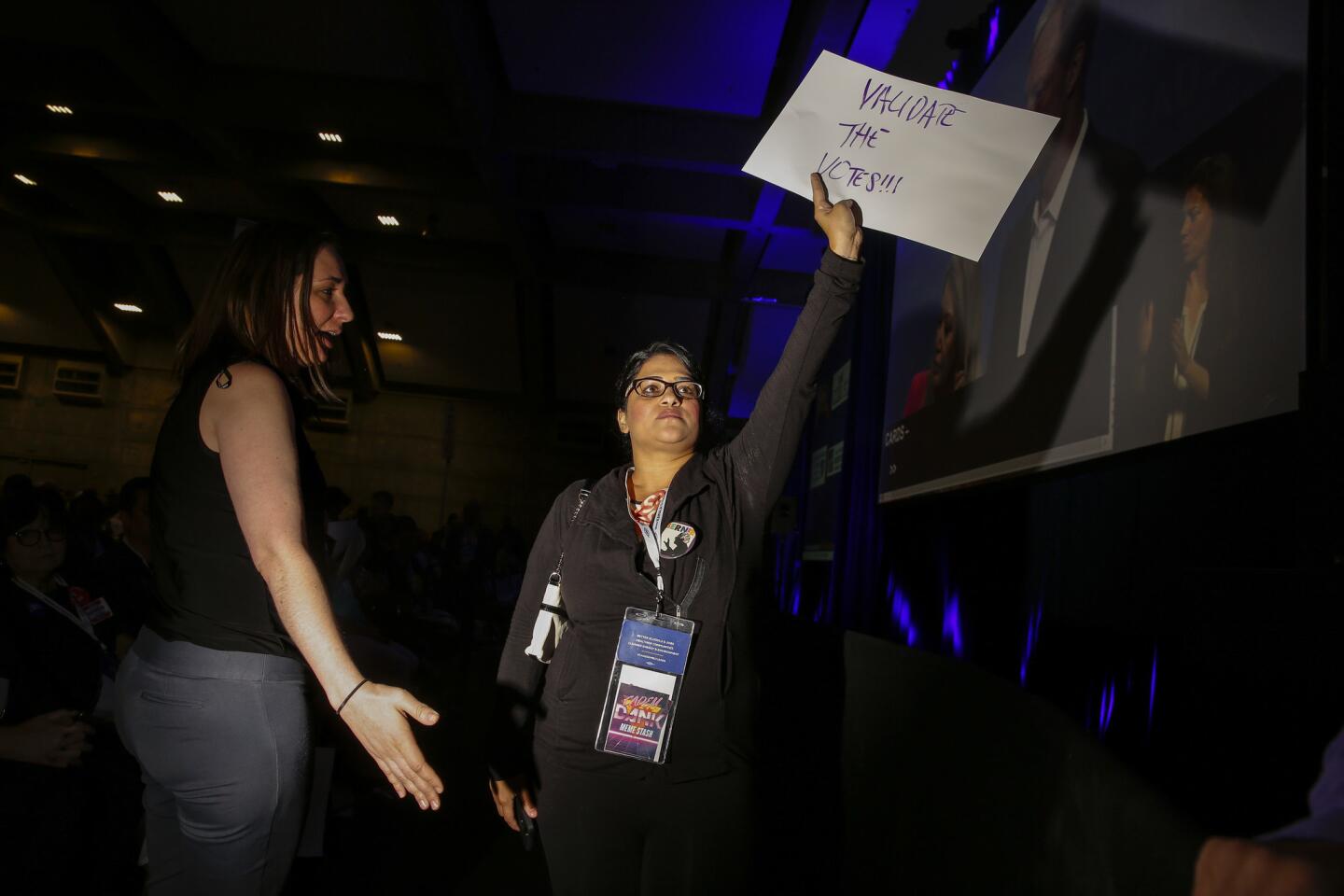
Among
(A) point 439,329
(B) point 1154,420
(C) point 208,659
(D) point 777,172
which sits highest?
(A) point 439,329

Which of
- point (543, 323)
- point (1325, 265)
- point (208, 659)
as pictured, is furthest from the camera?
point (543, 323)

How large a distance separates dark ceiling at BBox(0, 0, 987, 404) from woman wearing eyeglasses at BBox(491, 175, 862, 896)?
323 cm

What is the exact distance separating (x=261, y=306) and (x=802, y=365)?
1.00 m

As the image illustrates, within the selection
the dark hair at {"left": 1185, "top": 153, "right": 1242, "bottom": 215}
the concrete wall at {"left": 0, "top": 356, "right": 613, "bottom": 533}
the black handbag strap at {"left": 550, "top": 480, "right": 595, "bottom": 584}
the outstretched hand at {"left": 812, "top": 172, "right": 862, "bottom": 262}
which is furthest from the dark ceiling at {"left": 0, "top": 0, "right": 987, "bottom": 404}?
the black handbag strap at {"left": 550, "top": 480, "right": 595, "bottom": 584}

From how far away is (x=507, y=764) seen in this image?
197 centimetres

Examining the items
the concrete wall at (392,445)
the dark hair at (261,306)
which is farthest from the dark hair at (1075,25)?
the concrete wall at (392,445)

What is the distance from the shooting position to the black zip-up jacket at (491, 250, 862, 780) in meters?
1.72

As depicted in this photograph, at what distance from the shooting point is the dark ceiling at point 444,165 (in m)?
7.55

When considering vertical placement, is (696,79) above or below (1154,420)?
above

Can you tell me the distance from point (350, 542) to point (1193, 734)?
3.49 metres

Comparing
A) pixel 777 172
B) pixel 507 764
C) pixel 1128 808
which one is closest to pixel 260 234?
pixel 777 172

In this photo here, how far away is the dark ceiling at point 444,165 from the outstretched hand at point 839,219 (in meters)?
3.15

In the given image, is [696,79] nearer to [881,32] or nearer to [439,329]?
[881,32]

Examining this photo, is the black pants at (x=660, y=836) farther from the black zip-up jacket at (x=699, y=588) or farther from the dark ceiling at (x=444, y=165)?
the dark ceiling at (x=444, y=165)
